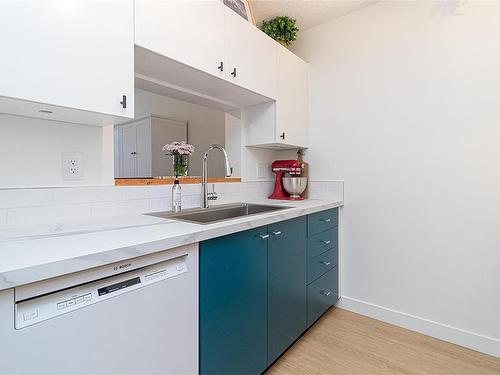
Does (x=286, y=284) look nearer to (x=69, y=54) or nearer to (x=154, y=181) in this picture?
(x=154, y=181)

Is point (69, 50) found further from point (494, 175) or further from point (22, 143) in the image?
point (494, 175)

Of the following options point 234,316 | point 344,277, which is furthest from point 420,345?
point 234,316

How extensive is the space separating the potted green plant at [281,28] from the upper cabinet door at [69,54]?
132 centimetres

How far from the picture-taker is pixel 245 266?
4.02ft

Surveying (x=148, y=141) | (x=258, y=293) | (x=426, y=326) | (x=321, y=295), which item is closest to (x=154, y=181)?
(x=258, y=293)

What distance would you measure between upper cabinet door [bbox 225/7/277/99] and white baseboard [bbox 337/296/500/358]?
177cm

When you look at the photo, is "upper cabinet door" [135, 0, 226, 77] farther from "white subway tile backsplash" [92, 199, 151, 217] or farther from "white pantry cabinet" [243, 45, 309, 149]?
"white subway tile backsplash" [92, 199, 151, 217]

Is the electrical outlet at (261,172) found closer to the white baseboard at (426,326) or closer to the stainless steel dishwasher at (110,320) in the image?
the white baseboard at (426,326)

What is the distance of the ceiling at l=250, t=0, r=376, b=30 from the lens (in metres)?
2.00

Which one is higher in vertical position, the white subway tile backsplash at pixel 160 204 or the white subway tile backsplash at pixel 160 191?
the white subway tile backsplash at pixel 160 191

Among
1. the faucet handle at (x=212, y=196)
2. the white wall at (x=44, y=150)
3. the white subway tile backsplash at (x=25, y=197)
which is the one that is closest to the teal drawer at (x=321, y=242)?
the faucet handle at (x=212, y=196)

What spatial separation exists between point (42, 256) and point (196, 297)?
528mm

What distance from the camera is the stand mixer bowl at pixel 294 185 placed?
220 cm

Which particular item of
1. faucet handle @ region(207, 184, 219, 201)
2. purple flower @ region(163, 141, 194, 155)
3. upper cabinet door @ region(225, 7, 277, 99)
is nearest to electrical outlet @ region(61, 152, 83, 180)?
purple flower @ region(163, 141, 194, 155)
